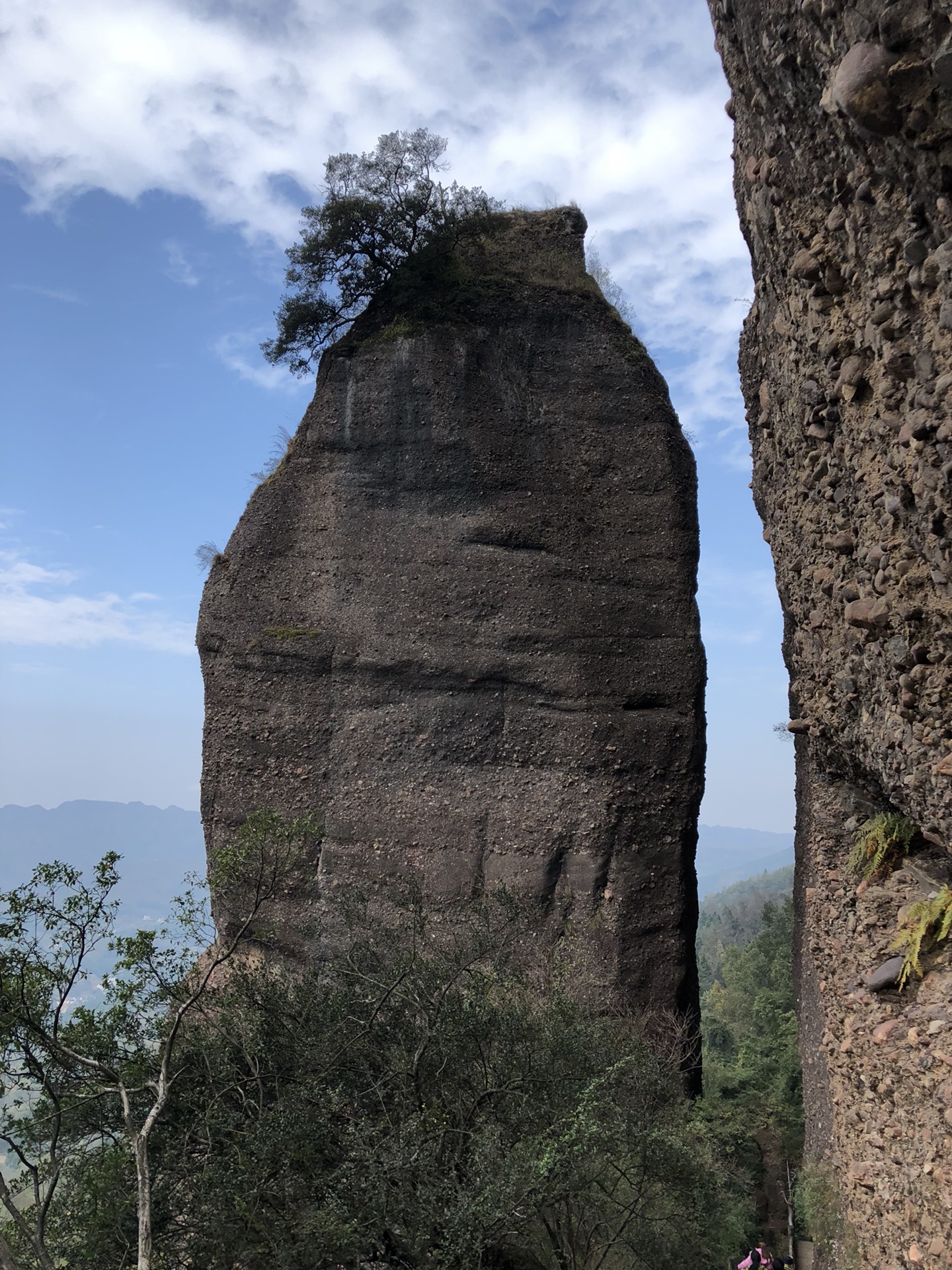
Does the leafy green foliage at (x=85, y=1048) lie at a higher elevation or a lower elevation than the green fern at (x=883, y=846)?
lower

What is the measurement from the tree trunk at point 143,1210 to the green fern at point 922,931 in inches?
219

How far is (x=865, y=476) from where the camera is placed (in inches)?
255

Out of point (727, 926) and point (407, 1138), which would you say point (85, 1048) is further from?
point (727, 926)

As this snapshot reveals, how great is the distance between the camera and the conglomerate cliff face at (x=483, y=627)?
50.6ft

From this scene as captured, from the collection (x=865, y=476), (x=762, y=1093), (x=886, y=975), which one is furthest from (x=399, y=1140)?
(x=762, y=1093)

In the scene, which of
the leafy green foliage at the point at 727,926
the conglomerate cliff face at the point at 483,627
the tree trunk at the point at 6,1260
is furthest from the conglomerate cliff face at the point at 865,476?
the leafy green foliage at the point at 727,926

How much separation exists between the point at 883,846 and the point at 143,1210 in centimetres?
626

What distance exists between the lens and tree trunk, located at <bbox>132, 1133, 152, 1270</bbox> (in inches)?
263

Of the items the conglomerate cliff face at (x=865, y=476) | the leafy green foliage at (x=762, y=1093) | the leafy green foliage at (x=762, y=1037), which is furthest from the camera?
the leafy green foliage at (x=762, y=1037)

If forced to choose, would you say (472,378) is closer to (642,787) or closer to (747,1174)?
(642,787)

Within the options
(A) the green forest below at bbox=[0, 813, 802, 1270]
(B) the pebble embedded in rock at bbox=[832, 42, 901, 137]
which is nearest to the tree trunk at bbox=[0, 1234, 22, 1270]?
(A) the green forest below at bbox=[0, 813, 802, 1270]

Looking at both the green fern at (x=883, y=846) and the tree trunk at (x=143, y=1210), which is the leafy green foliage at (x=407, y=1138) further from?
the green fern at (x=883, y=846)

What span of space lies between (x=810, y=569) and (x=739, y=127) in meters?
3.57

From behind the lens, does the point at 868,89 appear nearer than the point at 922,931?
Yes
